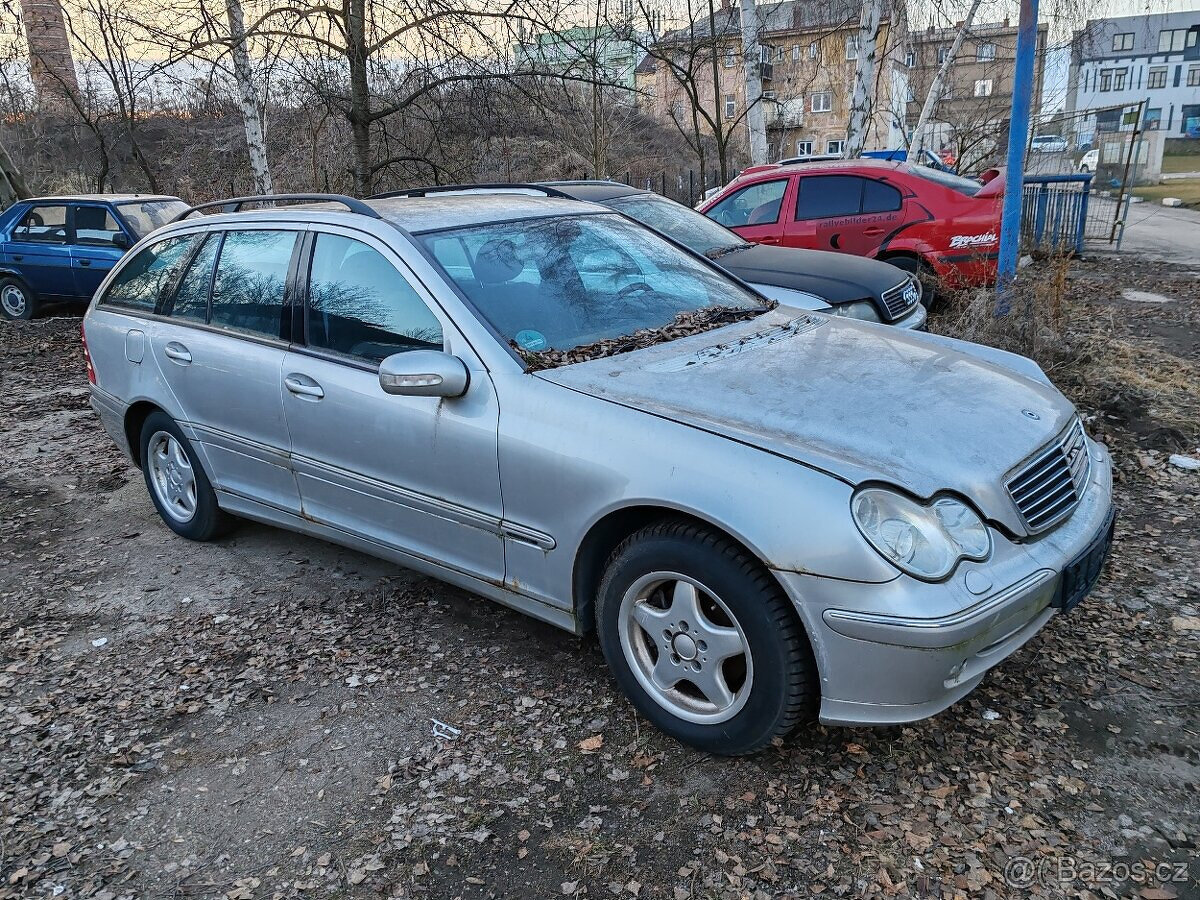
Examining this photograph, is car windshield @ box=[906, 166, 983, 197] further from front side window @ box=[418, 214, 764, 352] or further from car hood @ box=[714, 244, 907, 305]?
front side window @ box=[418, 214, 764, 352]

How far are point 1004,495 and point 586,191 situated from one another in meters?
5.84

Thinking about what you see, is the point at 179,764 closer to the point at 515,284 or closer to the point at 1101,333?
the point at 515,284

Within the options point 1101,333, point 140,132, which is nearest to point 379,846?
point 1101,333

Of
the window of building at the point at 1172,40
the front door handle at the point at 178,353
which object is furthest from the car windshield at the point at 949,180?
the window of building at the point at 1172,40

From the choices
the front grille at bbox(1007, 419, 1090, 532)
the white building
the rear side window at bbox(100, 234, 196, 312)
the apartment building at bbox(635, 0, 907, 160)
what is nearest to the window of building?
the white building

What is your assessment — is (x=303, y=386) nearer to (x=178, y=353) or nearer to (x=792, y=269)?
(x=178, y=353)

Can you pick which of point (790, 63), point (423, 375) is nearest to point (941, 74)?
point (790, 63)

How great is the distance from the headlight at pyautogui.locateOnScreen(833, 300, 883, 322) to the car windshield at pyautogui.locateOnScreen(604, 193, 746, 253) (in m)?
1.38

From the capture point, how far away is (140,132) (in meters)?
22.2

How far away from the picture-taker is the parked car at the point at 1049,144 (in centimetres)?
1895

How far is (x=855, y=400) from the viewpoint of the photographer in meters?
2.91

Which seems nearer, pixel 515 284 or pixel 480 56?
pixel 515 284

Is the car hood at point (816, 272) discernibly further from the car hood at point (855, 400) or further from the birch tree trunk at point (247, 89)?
the birch tree trunk at point (247, 89)

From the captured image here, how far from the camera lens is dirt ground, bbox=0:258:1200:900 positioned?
2475 millimetres
